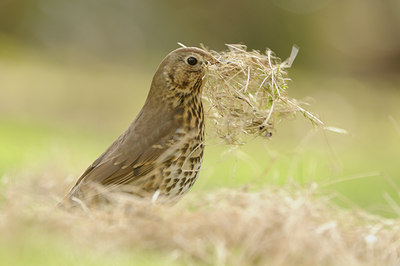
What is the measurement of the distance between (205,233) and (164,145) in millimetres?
828

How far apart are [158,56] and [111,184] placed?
1076cm

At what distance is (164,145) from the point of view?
328 centimetres

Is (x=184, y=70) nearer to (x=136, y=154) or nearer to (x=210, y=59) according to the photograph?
(x=210, y=59)

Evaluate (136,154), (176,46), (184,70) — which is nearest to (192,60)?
(184,70)

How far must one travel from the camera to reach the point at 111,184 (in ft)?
10.6

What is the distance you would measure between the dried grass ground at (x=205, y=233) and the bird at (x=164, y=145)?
272 millimetres

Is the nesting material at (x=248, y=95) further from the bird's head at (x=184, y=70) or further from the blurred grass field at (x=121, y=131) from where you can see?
the blurred grass field at (x=121, y=131)

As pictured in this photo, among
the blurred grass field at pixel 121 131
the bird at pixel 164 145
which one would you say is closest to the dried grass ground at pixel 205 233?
the blurred grass field at pixel 121 131

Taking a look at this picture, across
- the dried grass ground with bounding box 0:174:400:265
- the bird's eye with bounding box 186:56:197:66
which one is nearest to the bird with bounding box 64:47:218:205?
the bird's eye with bounding box 186:56:197:66

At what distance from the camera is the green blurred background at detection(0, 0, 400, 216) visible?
1002 centimetres

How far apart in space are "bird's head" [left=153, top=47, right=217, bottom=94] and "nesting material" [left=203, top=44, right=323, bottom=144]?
61 millimetres

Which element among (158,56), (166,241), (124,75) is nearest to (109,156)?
(166,241)

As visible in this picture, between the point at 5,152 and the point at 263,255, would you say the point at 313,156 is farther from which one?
the point at 263,255

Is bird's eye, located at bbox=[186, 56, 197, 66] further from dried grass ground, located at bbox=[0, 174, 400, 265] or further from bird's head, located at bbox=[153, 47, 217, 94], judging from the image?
dried grass ground, located at bbox=[0, 174, 400, 265]
